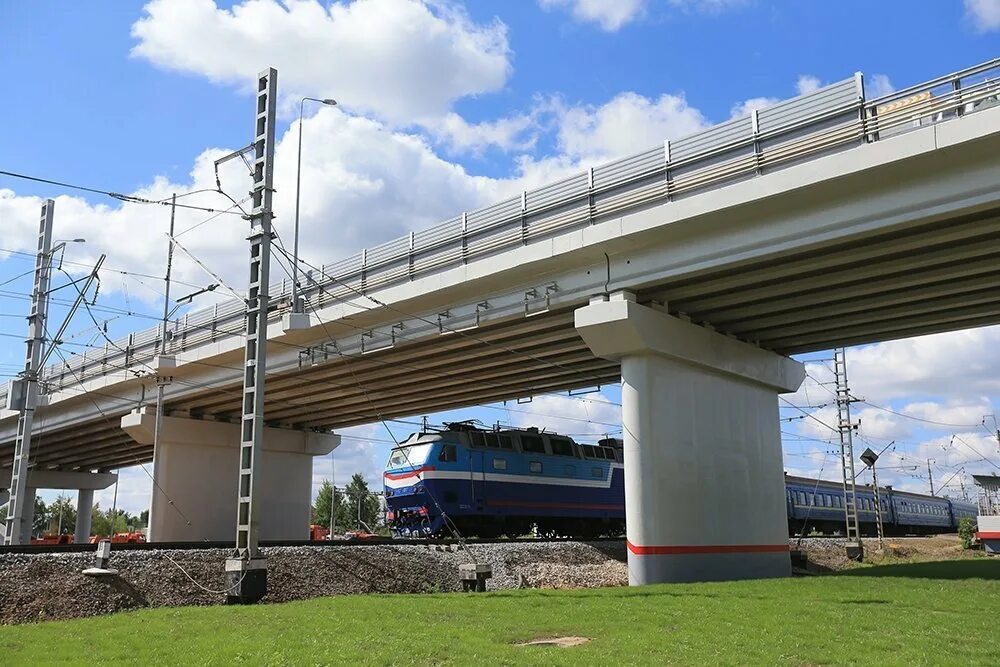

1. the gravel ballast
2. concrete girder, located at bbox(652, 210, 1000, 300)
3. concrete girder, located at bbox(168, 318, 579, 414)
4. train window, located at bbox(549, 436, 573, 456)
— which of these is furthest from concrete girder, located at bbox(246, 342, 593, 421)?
concrete girder, located at bbox(652, 210, 1000, 300)

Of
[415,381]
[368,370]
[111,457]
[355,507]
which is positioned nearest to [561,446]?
[415,381]

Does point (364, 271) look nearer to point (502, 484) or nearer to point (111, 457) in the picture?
point (502, 484)

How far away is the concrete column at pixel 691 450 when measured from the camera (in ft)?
74.6

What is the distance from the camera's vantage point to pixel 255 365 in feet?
61.4

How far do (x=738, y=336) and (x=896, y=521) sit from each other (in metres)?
35.2

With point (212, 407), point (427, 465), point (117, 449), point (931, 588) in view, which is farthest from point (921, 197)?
point (117, 449)

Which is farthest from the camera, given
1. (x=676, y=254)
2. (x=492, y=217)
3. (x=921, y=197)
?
(x=492, y=217)

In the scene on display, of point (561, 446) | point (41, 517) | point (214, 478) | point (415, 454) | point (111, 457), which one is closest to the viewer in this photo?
point (415, 454)

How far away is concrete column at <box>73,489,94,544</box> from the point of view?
215ft

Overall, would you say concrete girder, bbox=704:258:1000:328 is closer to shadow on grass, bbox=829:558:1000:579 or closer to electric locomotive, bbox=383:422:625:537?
shadow on grass, bbox=829:558:1000:579

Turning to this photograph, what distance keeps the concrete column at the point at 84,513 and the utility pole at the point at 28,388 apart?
42.6 meters

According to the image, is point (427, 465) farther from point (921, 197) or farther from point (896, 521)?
point (896, 521)

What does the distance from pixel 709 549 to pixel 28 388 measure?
→ 68.0 feet

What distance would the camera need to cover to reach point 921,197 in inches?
700
